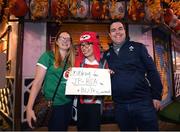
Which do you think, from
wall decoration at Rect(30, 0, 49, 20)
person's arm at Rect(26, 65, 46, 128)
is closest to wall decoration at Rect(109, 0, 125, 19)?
wall decoration at Rect(30, 0, 49, 20)

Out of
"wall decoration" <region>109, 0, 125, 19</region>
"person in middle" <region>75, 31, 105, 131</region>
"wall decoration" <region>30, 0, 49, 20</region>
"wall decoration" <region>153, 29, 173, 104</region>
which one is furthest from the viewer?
"wall decoration" <region>153, 29, 173, 104</region>

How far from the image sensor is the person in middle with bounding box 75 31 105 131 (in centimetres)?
317

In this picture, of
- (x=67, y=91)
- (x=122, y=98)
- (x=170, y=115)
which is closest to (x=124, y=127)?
(x=122, y=98)

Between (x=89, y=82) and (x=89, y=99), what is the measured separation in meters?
0.24

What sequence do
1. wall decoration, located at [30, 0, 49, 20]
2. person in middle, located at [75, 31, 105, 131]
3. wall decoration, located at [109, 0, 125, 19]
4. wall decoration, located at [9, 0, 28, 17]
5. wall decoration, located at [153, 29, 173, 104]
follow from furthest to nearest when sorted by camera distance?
wall decoration, located at [153, 29, 173, 104] < wall decoration, located at [109, 0, 125, 19] < wall decoration, located at [30, 0, 49, 20] < wall decoration, located at [9, 0, 28, 17] < person in middle, located at [75, 31, 105, 131]

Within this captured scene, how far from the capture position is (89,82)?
334cm

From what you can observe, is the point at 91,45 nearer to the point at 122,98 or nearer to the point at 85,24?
the point at 122,98

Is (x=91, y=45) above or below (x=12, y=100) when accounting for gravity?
above

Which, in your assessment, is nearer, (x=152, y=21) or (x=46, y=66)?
(x=46, y=66)

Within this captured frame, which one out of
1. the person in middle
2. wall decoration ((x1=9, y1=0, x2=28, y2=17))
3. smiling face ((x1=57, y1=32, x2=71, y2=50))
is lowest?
the person in middle

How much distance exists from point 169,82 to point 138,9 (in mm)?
4098

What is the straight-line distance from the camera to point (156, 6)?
26.9 feet

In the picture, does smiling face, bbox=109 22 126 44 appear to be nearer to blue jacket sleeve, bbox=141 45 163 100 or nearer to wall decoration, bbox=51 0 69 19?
blue jacket sleeve, bbox=141 45 163 100

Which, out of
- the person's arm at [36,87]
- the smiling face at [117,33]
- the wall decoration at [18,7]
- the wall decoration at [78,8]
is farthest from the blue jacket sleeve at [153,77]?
the wall decoration at [18,7]
